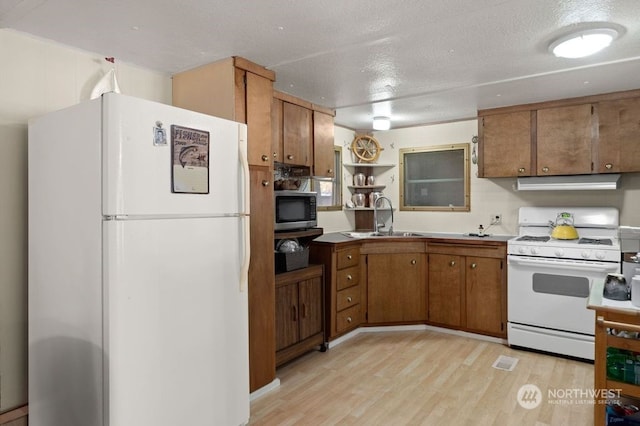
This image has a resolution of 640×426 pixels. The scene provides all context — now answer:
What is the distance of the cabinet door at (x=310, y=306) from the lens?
3307 mm

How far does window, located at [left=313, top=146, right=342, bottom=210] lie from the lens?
4434 millimetres

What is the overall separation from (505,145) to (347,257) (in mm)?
1969

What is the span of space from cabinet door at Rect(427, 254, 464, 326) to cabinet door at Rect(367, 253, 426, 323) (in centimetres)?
11

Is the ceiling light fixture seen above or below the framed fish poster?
above

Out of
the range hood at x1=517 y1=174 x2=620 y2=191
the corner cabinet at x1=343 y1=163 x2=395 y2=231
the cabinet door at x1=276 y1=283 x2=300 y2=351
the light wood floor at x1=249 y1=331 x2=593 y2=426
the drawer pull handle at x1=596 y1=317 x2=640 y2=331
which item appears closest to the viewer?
the drawer pull handle at x1=596 y1=317 x2=640 y2=331

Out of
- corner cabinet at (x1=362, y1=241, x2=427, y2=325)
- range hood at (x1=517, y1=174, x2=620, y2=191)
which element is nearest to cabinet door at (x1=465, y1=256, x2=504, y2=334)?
corner cabinet at (x1=362, y1=241, x2=427, y2=325)

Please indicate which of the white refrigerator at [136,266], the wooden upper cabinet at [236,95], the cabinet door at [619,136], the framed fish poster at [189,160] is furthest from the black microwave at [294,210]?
the cabinet door at [619,136]

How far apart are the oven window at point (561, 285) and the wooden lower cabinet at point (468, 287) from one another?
0.96 ft

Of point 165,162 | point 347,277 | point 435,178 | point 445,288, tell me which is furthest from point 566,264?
point 165,162

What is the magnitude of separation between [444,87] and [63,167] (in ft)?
9.39

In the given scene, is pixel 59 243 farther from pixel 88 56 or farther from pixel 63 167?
pixel 88 56

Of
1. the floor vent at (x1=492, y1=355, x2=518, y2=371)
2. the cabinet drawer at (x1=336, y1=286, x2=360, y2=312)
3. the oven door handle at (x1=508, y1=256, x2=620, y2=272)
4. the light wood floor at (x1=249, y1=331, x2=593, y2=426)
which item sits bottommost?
the light wood floor at (x1=249, y1=331, x2=593, y2=426)

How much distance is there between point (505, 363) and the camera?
10.9ft

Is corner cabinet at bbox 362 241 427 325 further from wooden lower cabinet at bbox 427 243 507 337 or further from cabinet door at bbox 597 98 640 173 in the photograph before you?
cabinet door at bbox 597 98 640 173
